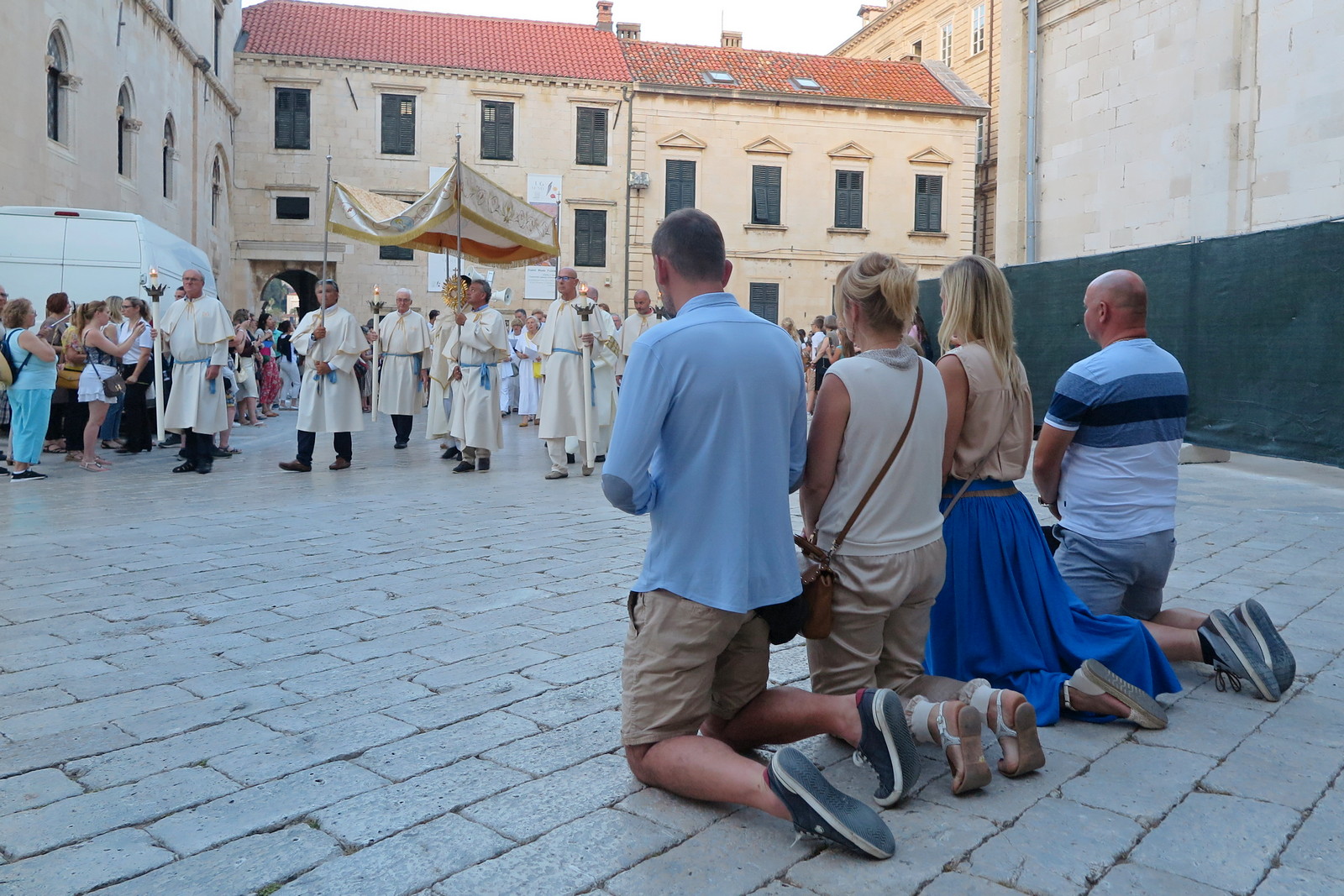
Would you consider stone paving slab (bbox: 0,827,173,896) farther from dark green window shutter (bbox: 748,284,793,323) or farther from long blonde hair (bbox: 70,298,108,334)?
dark green window shutter (bbox: 748,284,793,323)

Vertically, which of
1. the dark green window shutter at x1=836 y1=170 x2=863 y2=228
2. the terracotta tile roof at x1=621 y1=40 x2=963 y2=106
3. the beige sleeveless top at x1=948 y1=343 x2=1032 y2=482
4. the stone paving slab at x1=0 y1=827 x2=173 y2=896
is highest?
the terracotta tile roof at x1=621 y1=40 x2=963 y2=106

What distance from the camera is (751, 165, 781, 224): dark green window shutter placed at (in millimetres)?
35438

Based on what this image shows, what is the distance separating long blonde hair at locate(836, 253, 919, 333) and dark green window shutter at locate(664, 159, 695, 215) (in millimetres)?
32316

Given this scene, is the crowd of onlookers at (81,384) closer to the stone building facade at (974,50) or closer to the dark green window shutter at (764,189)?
the dark green window shutter at (764,189)

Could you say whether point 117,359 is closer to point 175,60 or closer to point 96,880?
point 96,880

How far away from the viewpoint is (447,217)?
13.2 m

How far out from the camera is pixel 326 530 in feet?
25.0

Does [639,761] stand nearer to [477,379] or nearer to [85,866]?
[85,866]

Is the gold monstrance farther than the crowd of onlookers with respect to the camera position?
Yes

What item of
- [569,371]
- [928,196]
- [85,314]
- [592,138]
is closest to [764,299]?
[928,196]

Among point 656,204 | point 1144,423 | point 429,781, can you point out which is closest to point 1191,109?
point 1144,423

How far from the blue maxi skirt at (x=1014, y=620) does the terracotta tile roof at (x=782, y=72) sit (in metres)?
33.2

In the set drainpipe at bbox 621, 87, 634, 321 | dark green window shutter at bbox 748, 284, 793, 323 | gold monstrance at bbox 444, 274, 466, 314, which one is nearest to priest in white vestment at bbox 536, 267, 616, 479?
gold monstrance at bbox 444, 274, 466, 314

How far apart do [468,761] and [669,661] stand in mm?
840
